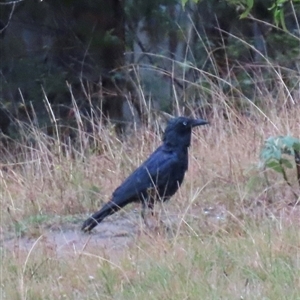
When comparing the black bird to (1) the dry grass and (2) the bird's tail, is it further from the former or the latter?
(1) the dry grass

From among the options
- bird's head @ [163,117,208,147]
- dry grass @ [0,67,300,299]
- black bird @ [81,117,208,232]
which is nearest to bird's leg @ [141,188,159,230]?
black bird @ [81,117,208,232]

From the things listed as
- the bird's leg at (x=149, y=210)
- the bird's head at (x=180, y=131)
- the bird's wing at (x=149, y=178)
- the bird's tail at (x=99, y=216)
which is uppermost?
the bird's head at (x=180, y=131)

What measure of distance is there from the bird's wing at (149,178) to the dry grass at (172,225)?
245mm

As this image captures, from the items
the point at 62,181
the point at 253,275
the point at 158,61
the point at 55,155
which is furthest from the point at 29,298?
the point at 158,61

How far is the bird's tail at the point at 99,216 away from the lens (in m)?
6.59

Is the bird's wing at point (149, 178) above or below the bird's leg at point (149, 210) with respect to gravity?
above

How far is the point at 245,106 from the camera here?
31.6 feet

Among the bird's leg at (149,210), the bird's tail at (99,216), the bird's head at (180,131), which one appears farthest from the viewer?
the bird's head at (180,131)

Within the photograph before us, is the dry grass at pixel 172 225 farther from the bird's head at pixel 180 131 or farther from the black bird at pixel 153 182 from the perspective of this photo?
the bird's head at pixel 180 131

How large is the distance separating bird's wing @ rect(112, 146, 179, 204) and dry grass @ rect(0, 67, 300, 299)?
0.25 m

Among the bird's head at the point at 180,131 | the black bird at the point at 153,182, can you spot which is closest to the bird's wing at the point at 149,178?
the black bird at the point at 153,182

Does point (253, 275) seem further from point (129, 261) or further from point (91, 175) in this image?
point (91, 175)

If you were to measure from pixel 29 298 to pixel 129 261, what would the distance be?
2.19ft

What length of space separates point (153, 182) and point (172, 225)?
572 mm
